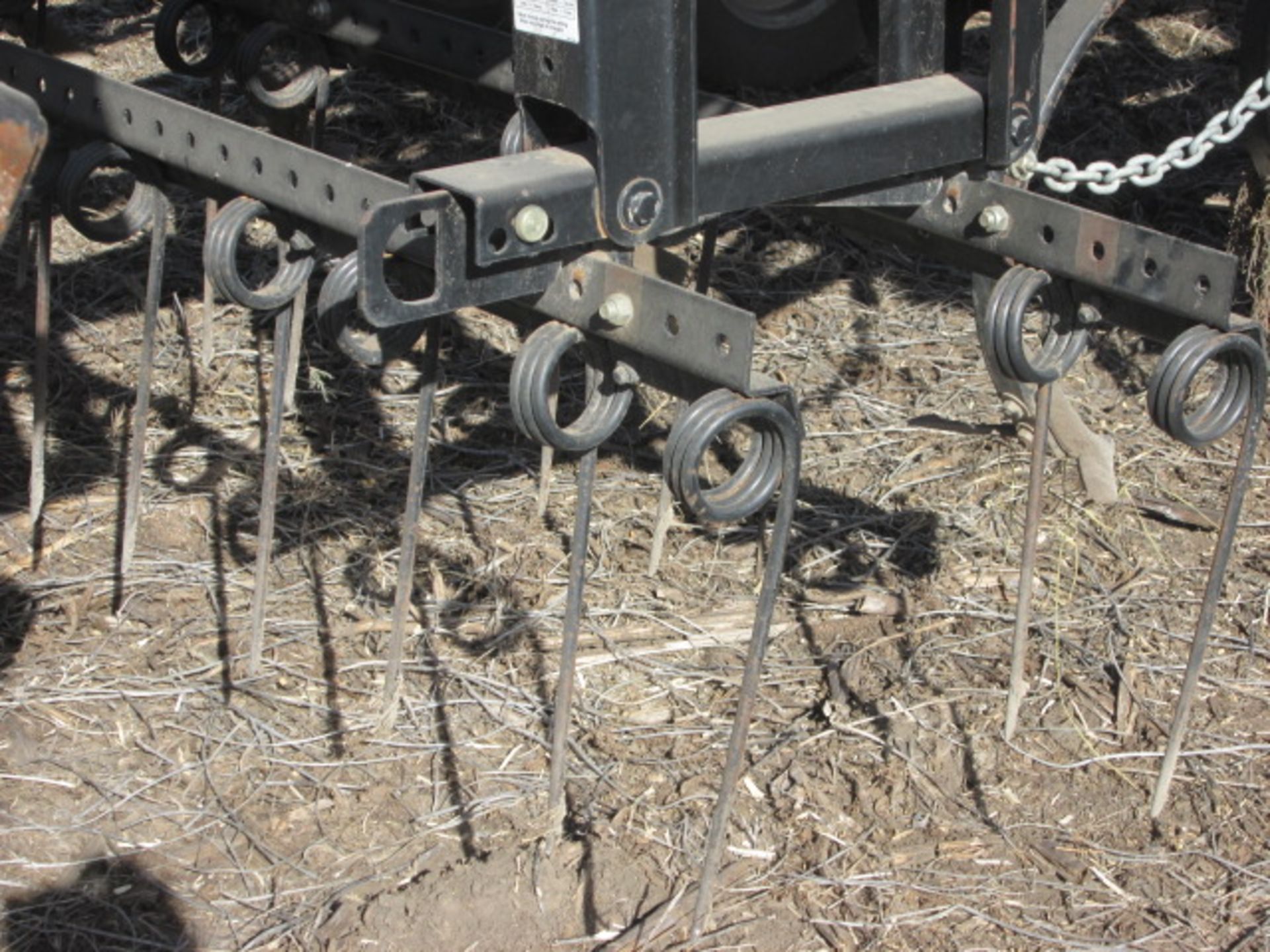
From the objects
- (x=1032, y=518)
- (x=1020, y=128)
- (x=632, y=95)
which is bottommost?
(x=1032, y=518)

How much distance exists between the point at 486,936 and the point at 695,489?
796 mm

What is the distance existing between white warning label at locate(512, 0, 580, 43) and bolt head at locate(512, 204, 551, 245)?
18 centimetres

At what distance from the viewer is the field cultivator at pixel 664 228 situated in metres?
1.71

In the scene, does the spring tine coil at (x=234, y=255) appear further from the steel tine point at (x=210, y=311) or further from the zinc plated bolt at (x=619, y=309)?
the steel tine point at (x=210, y=311)

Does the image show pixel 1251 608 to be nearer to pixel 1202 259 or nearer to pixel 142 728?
pixel 1202 259

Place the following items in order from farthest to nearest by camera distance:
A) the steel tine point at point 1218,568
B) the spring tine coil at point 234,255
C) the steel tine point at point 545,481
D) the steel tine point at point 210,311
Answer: the steel tine point at point 210,311 < the steel tine point at point 545,481 < the spring tine coil at point 234,255 < the steel tine point at point 1218,568

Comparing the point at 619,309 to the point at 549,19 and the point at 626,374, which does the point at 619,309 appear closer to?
the point at 626,374

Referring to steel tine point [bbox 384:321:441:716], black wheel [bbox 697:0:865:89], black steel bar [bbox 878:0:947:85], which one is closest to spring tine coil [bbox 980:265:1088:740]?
black steel bar [bbox 878:0:947:85]

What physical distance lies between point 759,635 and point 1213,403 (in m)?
0.62

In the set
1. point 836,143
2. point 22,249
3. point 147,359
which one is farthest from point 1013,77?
point 22,249

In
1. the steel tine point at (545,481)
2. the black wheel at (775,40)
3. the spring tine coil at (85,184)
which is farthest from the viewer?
the black wheel at (775,40)

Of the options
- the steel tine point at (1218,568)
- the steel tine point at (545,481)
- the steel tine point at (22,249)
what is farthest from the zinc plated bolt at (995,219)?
the steel tine point at (22,249)

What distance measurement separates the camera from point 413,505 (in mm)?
2193

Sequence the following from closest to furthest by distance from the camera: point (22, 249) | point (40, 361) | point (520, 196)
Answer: point (520, 196) < point (40, 361) < point (22, 249)
